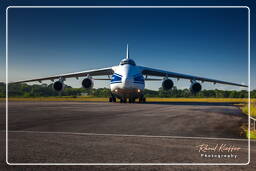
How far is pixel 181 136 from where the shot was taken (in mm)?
5875

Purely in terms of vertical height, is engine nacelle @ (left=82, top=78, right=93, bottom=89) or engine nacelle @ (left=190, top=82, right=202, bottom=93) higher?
engine nacelle @ (left=82, top=78, right=93, bottom=89)

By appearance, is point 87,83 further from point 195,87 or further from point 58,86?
point 195,87

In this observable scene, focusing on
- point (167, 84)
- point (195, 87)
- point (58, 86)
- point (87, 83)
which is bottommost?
point (195, 87)

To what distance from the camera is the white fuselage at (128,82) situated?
21891 millimetres

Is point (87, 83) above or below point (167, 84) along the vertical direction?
above

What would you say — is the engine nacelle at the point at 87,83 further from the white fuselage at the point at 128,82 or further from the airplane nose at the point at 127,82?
the airplane nose at the point at 127,82

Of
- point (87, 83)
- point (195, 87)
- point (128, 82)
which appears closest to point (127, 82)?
point (128, 82)

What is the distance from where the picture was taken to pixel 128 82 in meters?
21.7

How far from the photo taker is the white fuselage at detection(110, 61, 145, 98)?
21.9 metres

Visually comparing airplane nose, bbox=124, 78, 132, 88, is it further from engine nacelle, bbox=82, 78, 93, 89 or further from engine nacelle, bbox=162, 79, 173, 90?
engine nacelle, bbox=82, 78, 93, 89

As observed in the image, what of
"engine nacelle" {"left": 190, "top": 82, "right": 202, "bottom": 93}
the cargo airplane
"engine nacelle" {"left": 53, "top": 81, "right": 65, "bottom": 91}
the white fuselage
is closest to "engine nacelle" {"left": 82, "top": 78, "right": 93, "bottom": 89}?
the cargo airplane

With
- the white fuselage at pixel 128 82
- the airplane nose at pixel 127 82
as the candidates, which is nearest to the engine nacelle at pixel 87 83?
the white fuselage at pixel 128 82

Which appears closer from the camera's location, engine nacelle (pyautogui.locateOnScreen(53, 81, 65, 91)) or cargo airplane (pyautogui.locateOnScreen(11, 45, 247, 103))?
cargo airplane (pyautogui.locateOnScreen(11, 45, 247, 103))

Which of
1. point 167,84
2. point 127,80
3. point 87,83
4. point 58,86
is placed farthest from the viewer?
point 58,86
